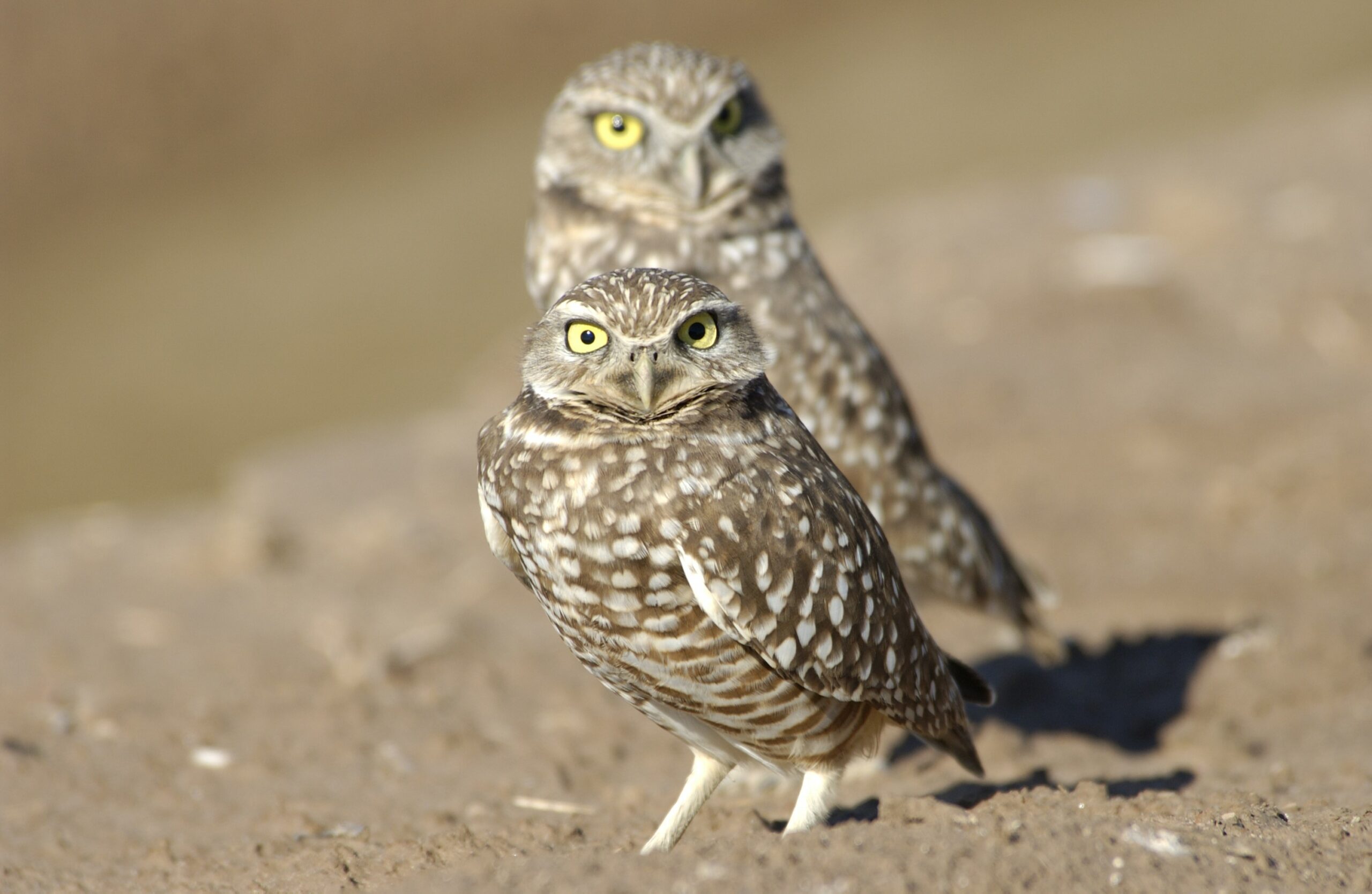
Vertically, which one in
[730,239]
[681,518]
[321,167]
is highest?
[321,167]

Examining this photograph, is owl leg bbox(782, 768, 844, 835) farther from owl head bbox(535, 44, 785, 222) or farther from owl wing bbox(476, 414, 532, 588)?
owl head bbox(535, 44, 785, 222)

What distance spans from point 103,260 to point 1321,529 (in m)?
12.3

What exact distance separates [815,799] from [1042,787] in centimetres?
63

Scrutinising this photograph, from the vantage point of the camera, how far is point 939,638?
6520mm

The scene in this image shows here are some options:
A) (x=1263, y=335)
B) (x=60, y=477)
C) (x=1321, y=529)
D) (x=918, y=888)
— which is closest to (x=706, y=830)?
(x=918, y=888)

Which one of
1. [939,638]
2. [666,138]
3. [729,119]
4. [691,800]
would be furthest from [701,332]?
[939,638]

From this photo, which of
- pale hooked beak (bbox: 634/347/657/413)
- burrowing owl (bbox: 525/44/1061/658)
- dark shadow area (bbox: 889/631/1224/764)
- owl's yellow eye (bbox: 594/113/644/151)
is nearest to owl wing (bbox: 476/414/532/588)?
pale hooked beak (bbox: 634/347/657/413)

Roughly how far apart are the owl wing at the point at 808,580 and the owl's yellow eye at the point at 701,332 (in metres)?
0.31

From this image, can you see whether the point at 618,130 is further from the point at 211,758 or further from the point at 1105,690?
the point at 1105,690

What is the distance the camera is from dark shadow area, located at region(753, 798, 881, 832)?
4113 mm

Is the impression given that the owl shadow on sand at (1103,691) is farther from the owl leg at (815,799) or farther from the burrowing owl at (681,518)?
the burrowing owl at (681,518)

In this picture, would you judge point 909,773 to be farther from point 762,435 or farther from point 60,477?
point 60,477

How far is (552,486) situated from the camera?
3.39 m

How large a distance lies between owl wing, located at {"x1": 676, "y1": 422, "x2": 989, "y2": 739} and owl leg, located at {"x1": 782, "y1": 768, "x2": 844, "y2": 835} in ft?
0.82
